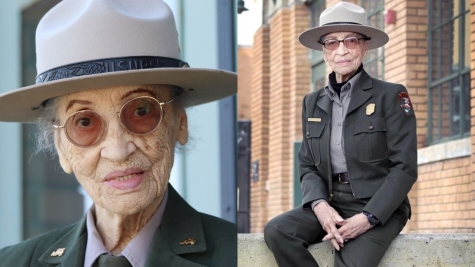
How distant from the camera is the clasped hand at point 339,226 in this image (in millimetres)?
2314

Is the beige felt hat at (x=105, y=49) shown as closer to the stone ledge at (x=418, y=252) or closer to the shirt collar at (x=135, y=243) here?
the shirt collar at (x=135, y=243)

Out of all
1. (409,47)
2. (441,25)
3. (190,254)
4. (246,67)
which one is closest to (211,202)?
(246,67)

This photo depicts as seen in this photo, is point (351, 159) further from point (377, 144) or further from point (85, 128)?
point (85, 128)

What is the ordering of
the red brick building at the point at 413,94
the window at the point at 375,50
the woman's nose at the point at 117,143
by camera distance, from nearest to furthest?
the woman's nose at the point at 117,143, the window at the point at 375,50, the red brick building at the point at 413,94

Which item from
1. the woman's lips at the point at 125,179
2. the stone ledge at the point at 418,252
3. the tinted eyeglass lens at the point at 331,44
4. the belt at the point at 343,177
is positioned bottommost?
the stone ledge at the point at 418,252

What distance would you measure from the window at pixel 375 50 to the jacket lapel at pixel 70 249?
3.63 feet

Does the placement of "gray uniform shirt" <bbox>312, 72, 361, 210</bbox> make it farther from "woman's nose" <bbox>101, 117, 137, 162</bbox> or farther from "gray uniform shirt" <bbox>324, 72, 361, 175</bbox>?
"woman's nose" <bbox>101, 117, 137, 162</bbox>

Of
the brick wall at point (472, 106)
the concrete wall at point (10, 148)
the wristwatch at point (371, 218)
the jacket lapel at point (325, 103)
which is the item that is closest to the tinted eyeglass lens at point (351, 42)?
the jacket lapel at point (325, 103)

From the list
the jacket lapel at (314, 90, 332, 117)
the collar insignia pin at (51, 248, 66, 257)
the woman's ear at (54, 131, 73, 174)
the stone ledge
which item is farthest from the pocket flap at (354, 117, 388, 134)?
the collar insignia pin at (51, 248, 66, 257)

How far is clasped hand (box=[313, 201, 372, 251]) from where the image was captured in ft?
7.59

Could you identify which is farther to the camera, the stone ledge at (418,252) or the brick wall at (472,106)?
the brick wall at (472,106)

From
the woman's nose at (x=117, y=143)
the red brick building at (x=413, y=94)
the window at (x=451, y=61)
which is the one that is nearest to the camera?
the woman's nose at (x=117, y=143)

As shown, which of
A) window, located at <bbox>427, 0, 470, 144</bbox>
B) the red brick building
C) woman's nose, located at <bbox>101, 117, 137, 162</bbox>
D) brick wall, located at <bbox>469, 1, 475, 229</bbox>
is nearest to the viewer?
woman's nose, located at <bbox>101, 117, 137, 162</bbox>

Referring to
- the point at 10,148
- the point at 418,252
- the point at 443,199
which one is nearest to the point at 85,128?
the point at 418,252
